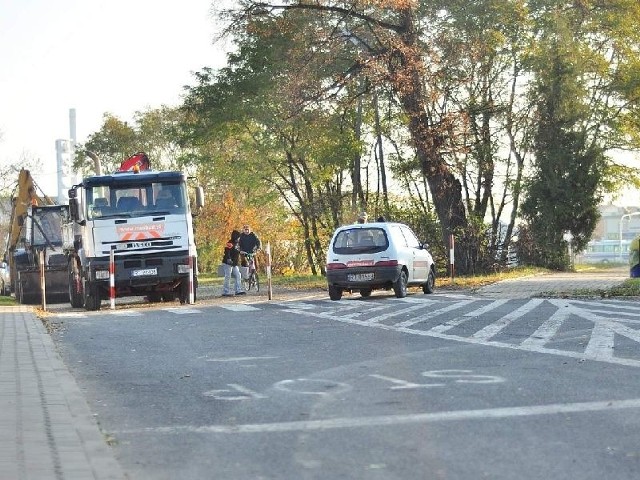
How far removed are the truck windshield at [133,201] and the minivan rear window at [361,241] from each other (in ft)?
11.2

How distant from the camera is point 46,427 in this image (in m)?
8.20

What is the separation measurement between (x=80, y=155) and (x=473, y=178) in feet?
121

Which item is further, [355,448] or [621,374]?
[621,374]

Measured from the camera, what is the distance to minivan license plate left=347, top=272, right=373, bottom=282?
26.4m

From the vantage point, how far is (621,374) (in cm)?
1099

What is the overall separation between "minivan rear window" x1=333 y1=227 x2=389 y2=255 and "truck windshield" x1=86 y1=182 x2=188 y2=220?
341cm

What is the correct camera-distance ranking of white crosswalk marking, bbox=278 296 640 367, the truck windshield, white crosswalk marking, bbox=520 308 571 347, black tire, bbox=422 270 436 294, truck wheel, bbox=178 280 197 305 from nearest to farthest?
white crosswalk marking, bbox=278 296 640 367, white crosswalk marking, bbox=520 308 571 347, the truck windshield, truck wheel, bbox=178 280 197 305, black tire, bbox=422 270 436 294

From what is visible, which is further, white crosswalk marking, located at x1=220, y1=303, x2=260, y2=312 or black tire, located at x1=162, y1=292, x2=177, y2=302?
black tire, located at x1=162, y1=292, x2=177, y2=302

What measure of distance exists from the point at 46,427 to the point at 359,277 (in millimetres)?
18478

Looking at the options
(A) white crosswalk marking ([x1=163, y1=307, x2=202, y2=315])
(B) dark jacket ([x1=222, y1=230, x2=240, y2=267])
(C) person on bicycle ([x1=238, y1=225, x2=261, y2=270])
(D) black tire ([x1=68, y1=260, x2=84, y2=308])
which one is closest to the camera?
(A) white crosswalk marking ([x1=163, y1=307, x2=202, y2=315])

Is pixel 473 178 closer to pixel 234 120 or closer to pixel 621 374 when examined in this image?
pixel 234 120

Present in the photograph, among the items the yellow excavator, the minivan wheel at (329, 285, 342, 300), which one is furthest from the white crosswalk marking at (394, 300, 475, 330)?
the yellow excavator

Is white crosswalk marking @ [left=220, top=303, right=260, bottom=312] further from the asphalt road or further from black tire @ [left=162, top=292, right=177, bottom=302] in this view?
the asphalt road

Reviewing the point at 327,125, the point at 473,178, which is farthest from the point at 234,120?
the point at 473,178
